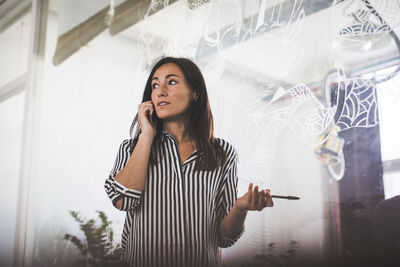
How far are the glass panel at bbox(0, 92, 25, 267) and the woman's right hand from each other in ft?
4.95

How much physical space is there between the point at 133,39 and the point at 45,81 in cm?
90

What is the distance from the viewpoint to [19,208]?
9.36ft

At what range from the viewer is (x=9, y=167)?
10.1 ft

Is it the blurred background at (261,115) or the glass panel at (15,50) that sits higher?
the glass panel at (15,50)

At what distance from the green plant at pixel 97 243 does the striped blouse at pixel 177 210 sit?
A: 0.26 meters

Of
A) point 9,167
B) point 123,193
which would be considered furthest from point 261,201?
point 9,167

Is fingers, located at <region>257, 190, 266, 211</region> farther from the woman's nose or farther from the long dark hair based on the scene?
the woman's nose

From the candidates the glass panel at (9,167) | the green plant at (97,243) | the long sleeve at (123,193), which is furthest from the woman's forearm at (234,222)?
the glass panel at (9,167)

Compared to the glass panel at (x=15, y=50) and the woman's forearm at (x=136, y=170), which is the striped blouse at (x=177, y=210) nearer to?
the woman's forearm at (x=136, y=170)

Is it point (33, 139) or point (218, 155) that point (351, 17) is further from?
point (33, 139)

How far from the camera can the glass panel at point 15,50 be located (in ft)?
10.5

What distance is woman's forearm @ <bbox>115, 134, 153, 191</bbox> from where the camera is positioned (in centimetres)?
169

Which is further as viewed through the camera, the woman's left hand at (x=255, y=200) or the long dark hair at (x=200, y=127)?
the long dark hair at (x=200, y=127)

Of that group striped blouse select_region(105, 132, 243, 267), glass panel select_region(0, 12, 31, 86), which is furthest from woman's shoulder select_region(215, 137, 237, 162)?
glass panel select_region(0, 12, 31, 86)
